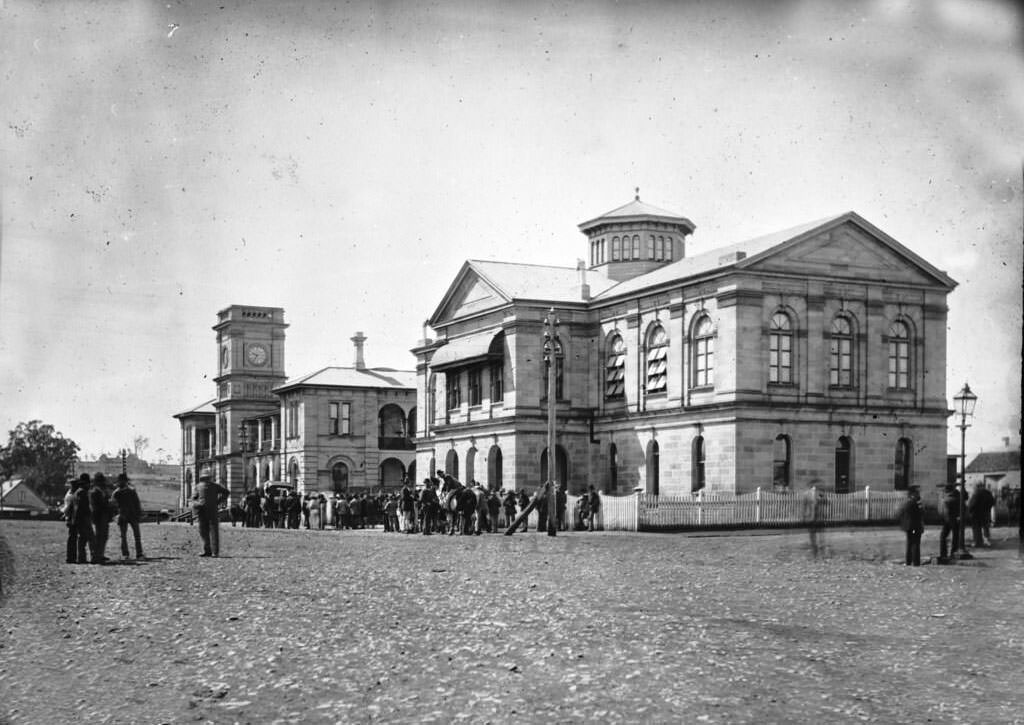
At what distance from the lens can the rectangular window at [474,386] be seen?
190 ft

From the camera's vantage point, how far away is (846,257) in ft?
144

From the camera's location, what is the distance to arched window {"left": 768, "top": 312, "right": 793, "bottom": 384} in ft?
143

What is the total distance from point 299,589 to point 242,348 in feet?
283

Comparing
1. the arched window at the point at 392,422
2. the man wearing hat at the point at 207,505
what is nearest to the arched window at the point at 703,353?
the man wearing hat at the point at 207,505

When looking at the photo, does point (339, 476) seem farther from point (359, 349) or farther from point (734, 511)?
point (734, 511)

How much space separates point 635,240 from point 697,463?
19282 millimetres

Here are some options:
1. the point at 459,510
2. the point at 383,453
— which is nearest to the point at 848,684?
the point at 459,510

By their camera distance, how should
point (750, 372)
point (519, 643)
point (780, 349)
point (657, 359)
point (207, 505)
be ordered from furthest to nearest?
point (657, 359)
point (780, 349)
point (750, 372)
point (207, 505)
point (519, 643)

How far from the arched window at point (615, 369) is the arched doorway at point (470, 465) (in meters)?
8.07

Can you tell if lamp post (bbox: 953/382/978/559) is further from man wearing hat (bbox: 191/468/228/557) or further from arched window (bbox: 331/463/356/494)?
arched window (bbox: 331/463/356/494)

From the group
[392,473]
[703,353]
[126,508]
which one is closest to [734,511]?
[703,353]

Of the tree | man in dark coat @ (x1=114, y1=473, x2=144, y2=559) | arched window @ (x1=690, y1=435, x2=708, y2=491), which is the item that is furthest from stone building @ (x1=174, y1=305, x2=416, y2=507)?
man in dark coat @ (x1=114, y1=473, x2=144, y2=559)

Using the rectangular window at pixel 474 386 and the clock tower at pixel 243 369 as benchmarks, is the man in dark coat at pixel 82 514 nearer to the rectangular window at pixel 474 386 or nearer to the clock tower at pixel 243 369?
the rectangular window at pixel 474 386

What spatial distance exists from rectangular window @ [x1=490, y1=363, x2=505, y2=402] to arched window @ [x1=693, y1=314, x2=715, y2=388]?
450 inches
